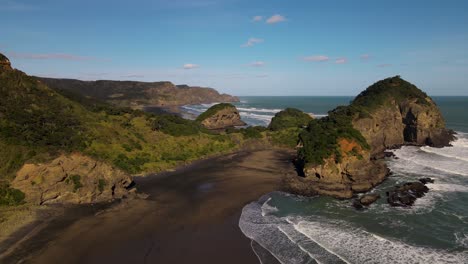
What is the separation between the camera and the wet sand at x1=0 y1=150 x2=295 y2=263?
88.0 feet

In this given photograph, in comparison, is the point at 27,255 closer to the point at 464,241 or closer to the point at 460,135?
the point at 464,241

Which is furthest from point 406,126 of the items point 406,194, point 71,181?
point 71,181

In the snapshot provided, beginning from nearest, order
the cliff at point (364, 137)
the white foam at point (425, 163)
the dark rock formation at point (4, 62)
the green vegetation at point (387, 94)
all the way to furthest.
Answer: the cliff at point (364, 137), the white foam at point (425, 163), the dark rock formation at point (4, 62), the green vegetation at point (387, 94)

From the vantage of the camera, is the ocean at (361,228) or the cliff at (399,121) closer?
the ocean at (361,228)

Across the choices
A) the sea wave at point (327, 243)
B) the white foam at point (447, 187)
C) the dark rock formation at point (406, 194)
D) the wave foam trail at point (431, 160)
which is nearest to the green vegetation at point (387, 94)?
the wave foam trail at point (431, 160)

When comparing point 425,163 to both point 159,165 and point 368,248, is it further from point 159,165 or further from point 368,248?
point 159,165

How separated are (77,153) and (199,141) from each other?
33.5 meters

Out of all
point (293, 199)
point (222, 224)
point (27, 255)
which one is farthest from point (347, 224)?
point (27, 255)

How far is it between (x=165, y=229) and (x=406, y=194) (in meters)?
30.2

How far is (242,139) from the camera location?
77.6 meters

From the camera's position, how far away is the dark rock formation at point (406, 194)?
38156 mm

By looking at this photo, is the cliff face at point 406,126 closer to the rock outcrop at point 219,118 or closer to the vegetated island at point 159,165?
the vegetated island at point 159,165

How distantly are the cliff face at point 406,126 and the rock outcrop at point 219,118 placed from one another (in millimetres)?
57597

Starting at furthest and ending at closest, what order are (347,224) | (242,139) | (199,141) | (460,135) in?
(460,135), (242,139), (199,141), (347,224)
